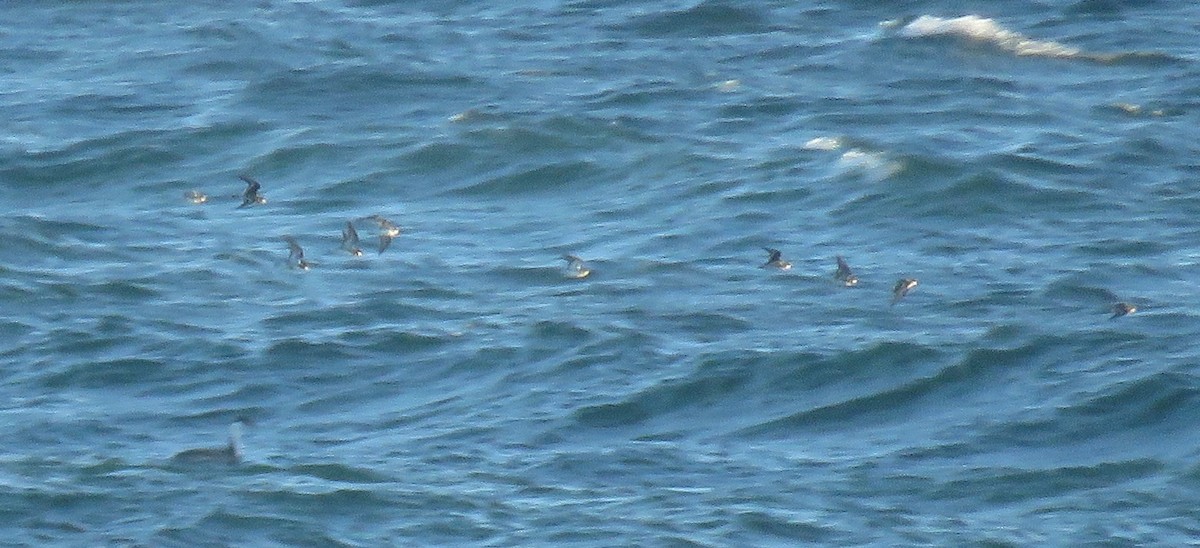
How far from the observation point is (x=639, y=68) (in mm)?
25438

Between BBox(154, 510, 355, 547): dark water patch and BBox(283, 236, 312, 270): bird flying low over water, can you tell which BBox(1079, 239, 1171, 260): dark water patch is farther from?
BBox(154, 510, 355, 547): dark water patch

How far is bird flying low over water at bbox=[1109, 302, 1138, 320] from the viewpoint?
55.1 ft

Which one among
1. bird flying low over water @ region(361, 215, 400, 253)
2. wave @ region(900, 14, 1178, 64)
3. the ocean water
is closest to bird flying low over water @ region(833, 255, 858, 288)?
the ocean water

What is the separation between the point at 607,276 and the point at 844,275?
2.05 meters

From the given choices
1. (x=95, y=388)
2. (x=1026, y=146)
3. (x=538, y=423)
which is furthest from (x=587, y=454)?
(x=1026, y=146)

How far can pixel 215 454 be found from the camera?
14.2 m

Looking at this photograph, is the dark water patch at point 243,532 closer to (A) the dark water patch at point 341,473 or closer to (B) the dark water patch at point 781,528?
(A) the dark water patch at point 341,473

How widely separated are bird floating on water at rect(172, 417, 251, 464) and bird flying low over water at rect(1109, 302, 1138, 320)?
632cm

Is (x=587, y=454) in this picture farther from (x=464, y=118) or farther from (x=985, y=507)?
(x=464, y=118)

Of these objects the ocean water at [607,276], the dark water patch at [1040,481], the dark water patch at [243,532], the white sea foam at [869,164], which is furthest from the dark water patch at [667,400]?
the white sea foam at [869,164]

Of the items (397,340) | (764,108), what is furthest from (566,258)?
(764,108)

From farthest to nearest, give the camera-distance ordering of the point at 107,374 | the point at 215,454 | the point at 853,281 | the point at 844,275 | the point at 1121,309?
the point at 853,281 < the point at 844,275 < the point at 1121,309 < the point at 107,374 < the point at 215,454

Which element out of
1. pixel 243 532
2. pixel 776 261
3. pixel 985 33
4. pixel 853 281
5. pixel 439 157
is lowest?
pixel 985 33

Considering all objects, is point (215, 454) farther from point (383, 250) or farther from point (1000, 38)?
point (1000, 38)
